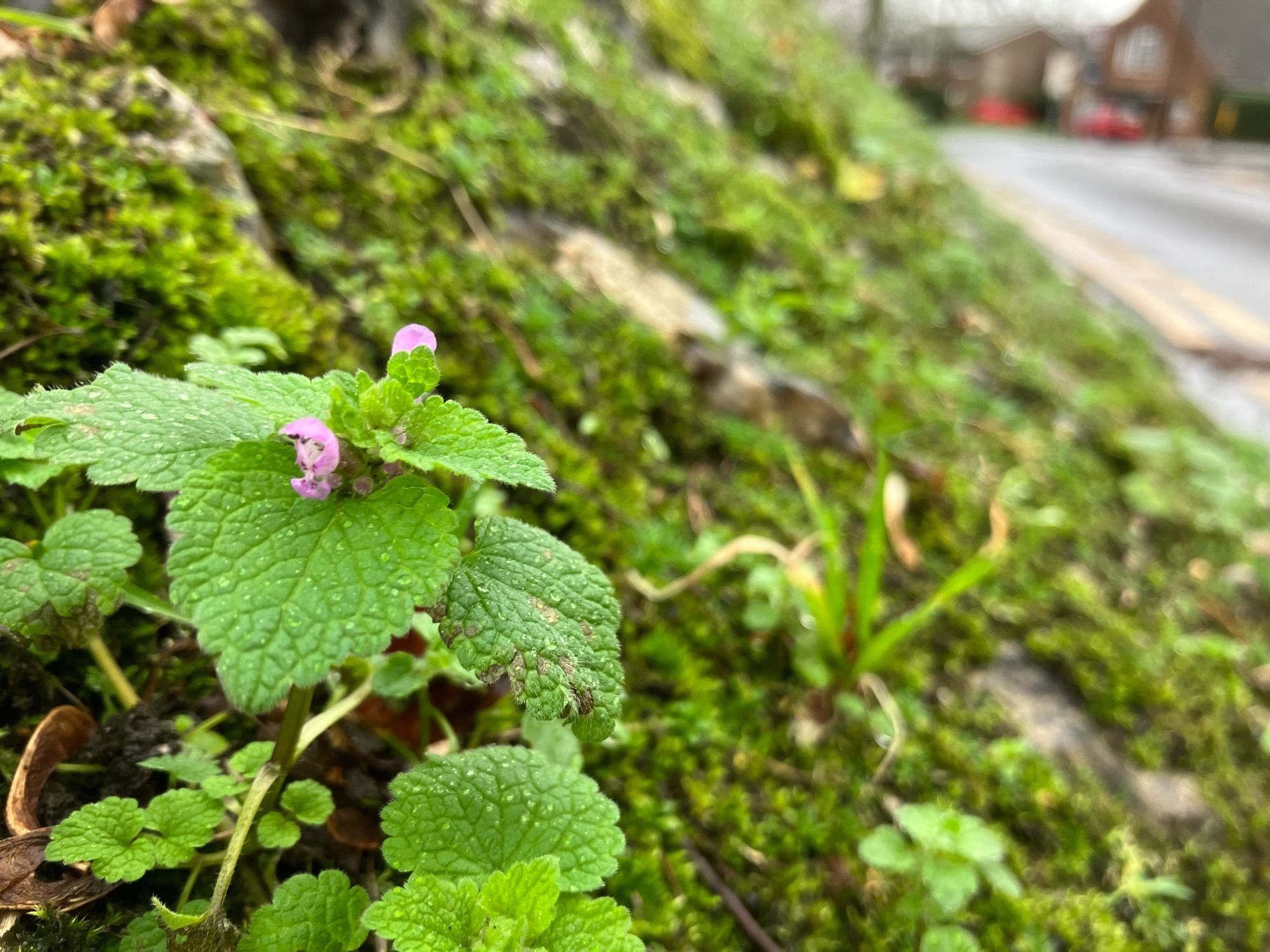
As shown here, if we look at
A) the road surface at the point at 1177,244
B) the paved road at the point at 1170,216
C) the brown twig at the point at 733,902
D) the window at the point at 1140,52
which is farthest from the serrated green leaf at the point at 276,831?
the window at the point at 1140,52

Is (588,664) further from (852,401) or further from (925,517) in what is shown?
(852,401)

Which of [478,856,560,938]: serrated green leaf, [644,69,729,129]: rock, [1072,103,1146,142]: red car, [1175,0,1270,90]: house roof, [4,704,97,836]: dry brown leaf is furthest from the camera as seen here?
[1072,103,1146,142]: red car

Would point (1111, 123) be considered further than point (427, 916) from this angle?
Yes

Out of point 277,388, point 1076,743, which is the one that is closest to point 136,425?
point 277,388

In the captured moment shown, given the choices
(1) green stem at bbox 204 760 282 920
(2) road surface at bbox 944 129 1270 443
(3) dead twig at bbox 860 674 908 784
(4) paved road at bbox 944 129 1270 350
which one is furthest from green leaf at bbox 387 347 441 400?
(4) paved road at bbox 944 129 1270 350

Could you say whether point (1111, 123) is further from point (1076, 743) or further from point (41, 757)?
point (41, 757)

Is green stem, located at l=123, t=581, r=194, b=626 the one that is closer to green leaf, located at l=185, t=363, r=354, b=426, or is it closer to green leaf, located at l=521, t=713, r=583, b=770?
green leaf, located at l=185, t=363, r=354, b=426

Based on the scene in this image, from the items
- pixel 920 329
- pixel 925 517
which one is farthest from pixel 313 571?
pixel 920 329
